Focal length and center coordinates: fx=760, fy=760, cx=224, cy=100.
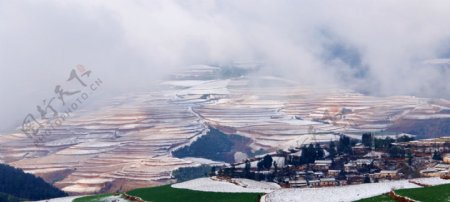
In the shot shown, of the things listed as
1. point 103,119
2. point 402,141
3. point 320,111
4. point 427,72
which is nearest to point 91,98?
point 103,119

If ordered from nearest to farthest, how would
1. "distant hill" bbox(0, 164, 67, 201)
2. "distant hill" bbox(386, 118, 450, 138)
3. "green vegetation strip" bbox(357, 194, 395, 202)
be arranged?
"green vegetation strip" bbox(357, 194, 395, 202) < "distant hill" bbox(0, 164, 67, 201) < "distant hill" bbox(386, 118, 450, 138)

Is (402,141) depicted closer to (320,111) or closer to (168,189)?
(168,189)

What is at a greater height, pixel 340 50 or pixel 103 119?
pixel 340 50

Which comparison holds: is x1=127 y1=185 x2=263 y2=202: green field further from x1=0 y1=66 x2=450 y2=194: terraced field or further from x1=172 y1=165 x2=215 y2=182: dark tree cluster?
x1=0 y1=66 x2=450 y2=194: terraced field

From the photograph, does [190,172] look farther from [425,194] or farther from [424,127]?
[425,194]

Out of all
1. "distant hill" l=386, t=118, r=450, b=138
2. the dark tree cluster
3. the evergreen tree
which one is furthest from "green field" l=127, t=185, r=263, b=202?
"distant hill" l=386, t=118, r=450, b=138

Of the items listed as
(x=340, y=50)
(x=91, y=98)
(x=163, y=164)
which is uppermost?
(x=340, y=50)

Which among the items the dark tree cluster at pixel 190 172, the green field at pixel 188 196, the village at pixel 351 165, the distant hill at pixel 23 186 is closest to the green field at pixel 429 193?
the green field at pixel 188 196

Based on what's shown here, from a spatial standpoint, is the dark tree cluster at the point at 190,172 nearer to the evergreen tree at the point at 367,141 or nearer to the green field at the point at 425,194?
the evergreen tree at the point at 367,141
